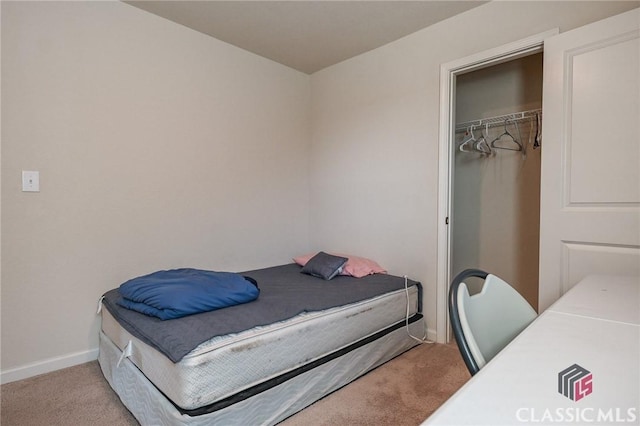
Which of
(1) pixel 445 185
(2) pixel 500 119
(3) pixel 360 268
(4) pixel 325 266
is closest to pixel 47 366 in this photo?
(4) pixel 325 266

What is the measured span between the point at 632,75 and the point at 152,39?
290 cm

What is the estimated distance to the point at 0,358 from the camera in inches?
77.2

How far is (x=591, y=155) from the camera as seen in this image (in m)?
1.78

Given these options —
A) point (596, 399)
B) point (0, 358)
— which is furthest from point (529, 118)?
point (0, 358)

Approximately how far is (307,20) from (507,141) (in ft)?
6.35

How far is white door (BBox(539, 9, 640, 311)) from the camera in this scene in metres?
1.66

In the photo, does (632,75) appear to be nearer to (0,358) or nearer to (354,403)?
(354,403)

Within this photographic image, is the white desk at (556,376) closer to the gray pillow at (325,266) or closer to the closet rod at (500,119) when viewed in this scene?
the gray pillow at (325,266)

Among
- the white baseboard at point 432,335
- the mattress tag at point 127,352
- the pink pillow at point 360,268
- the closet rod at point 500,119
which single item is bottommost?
the white baseboard at point 432,335

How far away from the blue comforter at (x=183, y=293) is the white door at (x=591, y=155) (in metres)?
1.76

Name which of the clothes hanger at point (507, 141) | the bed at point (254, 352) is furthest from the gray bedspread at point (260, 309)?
the clothes hanger at point (507, 141)

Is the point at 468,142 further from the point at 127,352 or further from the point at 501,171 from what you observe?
the point at 127,352

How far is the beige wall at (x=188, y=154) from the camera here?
2.03 meters

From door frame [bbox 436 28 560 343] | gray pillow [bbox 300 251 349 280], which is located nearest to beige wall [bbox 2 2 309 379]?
gray pillow [bbox 300 251 349 280]
